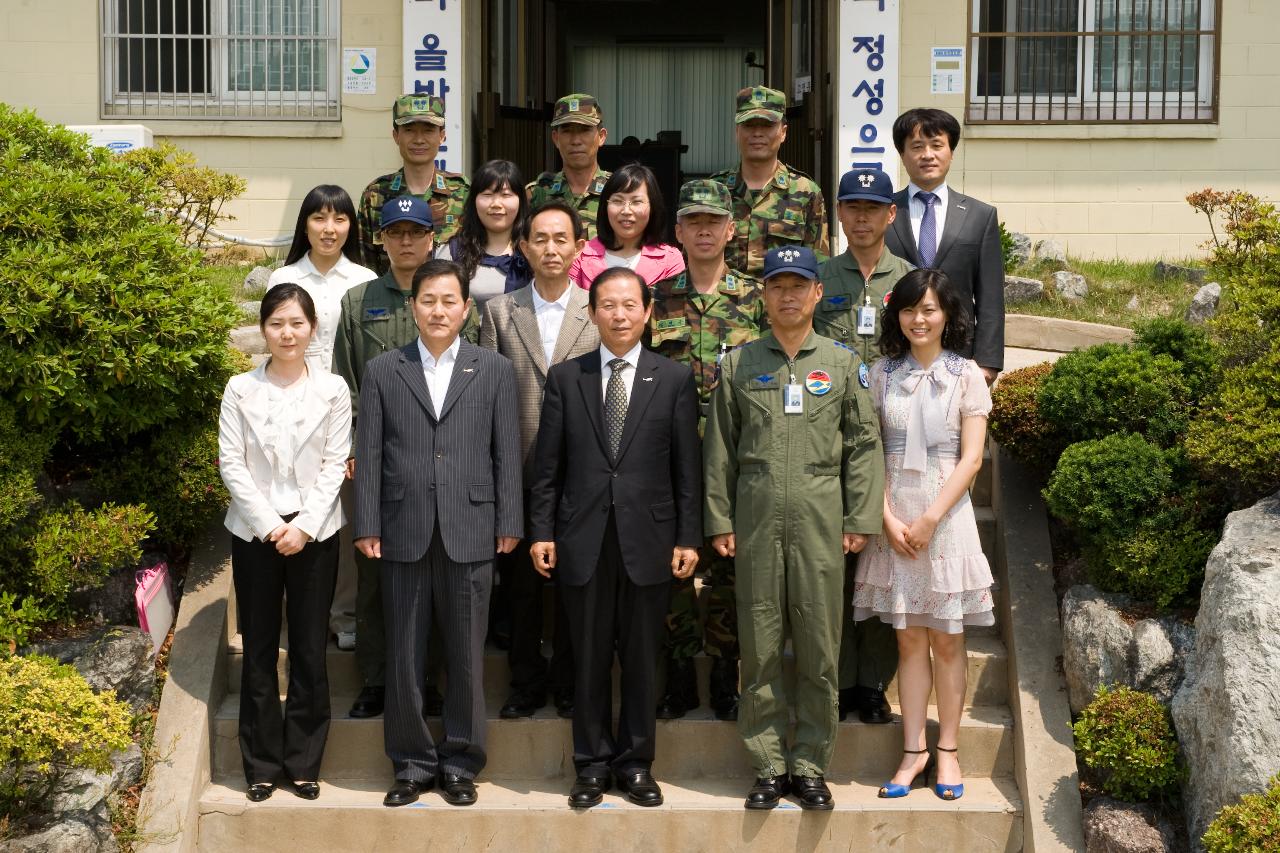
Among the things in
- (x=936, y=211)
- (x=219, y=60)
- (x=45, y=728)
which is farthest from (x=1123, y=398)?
(x=219, y=60)

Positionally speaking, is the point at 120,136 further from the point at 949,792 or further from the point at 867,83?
the point at 949,792

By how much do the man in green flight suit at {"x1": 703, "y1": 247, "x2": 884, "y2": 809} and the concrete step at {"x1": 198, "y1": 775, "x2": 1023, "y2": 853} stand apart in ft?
0.43

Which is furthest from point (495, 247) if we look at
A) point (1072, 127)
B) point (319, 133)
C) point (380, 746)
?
point (1072, 127)

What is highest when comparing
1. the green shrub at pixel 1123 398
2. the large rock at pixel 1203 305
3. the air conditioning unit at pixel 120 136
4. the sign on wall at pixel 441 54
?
the sign on wall at pixel 441 54

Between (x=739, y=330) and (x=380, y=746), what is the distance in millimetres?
2119

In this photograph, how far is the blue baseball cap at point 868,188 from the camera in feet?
17.6

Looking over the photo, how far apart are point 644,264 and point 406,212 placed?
97cm

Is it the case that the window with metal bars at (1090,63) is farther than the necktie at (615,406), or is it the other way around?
the window with metal bars at (1090,63)

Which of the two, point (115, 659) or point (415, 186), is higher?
point (415, 186)

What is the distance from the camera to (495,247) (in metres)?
5.93

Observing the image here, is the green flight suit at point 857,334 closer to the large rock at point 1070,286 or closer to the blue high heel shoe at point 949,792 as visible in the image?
the blue high heel shoe at point 949,792

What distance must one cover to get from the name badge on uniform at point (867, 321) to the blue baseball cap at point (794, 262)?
513mm

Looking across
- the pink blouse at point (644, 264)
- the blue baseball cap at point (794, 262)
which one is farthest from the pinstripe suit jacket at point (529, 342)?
the blue baseball cap at point (794, 262)

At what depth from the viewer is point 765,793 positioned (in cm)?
505
